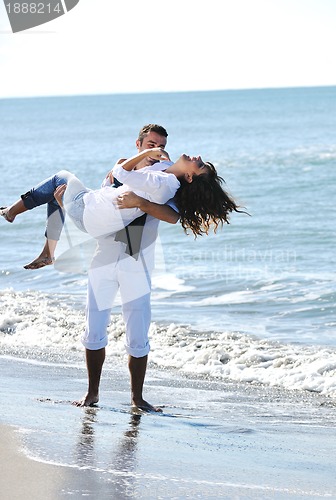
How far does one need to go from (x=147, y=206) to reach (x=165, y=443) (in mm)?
1589

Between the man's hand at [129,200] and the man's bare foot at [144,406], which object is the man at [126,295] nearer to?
the man's bare foot at [144,406]

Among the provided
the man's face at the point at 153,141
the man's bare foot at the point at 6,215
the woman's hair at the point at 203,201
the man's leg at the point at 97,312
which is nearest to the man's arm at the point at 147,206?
the woman's hair at the point at 203,201

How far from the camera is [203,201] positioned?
Answer: 6012 millimetres

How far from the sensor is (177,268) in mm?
14688

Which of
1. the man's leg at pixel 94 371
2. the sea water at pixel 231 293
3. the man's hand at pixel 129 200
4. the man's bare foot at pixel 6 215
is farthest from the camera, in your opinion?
the sea water at pixel 231 293

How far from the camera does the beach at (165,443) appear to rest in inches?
169

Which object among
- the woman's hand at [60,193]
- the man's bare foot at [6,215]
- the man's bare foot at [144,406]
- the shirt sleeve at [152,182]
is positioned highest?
the shirt sleeve at [152,182]

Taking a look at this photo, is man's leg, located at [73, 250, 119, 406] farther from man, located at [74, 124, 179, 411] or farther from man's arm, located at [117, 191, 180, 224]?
man's arm, located at [117, 191, 180, 224]

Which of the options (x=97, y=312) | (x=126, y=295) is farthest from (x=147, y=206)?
(x=97, y=312)

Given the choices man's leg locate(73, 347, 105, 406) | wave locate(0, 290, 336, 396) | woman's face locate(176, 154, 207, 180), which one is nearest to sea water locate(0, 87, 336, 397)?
wave locate(0, 290, 336, 396)

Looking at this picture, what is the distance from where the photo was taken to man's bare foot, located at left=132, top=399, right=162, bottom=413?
6.25m

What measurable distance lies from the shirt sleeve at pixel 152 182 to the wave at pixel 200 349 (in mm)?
2624

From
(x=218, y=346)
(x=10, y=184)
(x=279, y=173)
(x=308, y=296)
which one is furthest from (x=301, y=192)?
(x=218, y=346)

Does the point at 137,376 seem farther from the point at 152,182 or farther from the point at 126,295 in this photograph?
the point at 152,182
